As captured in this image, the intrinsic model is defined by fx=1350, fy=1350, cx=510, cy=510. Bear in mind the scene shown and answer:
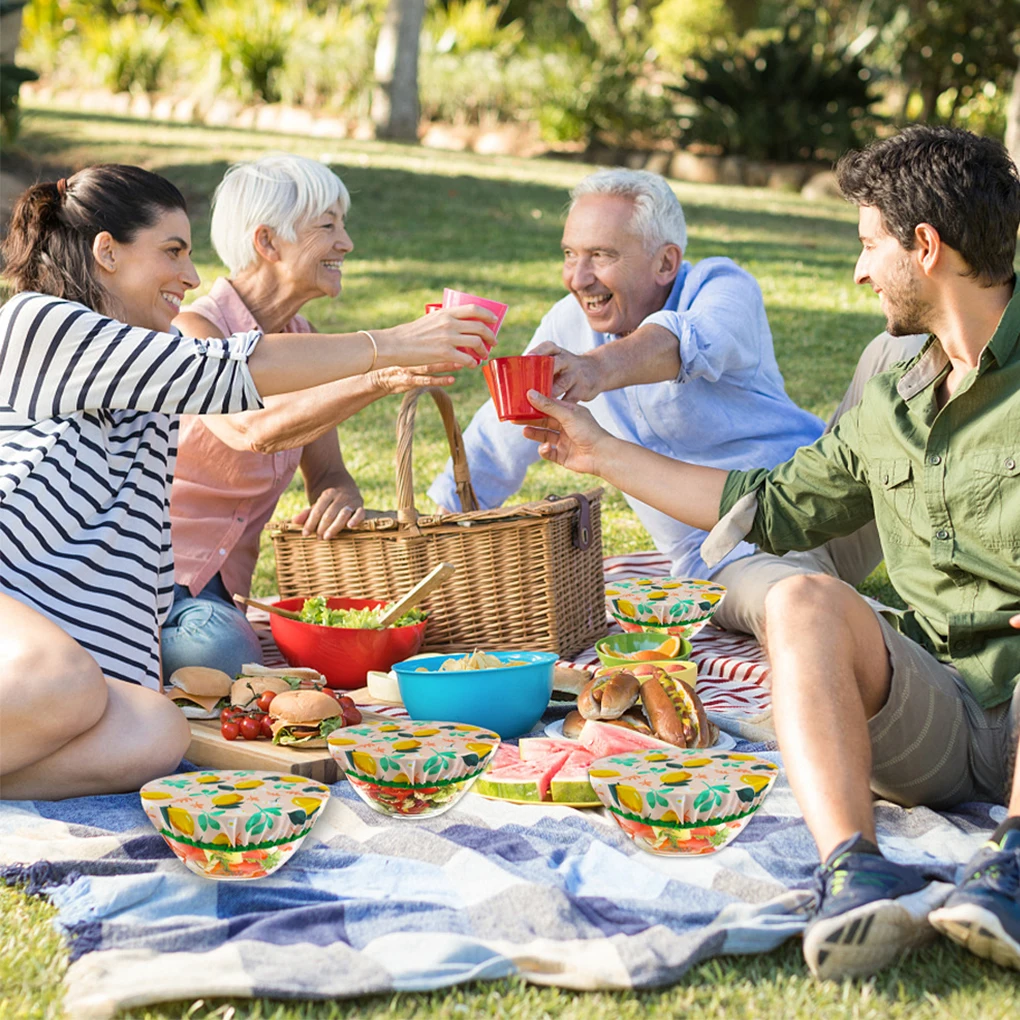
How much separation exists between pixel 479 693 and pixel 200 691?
763 millimetres

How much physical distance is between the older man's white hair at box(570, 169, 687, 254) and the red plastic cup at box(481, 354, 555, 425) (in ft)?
→ 3.06

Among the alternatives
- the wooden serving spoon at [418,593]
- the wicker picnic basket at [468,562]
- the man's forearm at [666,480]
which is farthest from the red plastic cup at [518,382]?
the wooden serving spoon at [418,593]

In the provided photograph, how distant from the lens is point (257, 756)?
3307mm

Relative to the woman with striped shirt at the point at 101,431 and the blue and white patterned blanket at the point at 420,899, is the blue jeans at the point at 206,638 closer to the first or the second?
the woman with striped shirt at the point at 101,431

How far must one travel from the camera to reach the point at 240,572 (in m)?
4.59

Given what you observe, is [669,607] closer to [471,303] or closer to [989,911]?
[471,303]

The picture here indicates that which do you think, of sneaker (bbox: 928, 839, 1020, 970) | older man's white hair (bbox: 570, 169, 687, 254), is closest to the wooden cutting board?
sneaker (bbox: 928, 839, 1020, 970)

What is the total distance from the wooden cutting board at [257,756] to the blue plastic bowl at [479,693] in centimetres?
29

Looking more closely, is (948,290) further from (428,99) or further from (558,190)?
(428,99)

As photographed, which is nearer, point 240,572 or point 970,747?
point 970,747

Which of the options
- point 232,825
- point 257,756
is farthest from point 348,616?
point 232,825

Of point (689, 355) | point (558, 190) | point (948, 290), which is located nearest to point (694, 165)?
point (558, 190)

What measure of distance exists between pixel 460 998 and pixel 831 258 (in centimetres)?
1022

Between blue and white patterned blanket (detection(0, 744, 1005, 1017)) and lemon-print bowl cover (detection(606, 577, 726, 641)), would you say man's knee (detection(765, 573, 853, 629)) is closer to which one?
blue and white patterned blanket (detection(0, 744, 1005, 1017))
